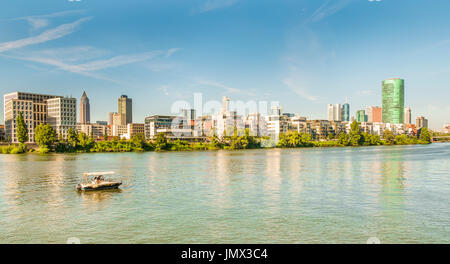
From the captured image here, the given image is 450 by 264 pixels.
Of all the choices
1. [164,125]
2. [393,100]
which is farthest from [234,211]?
[393,100]

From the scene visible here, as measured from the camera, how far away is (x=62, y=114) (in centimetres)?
10638

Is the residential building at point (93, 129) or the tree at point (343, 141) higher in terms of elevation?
the residential building at point (93, 129)

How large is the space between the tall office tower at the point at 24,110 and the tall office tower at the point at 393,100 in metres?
124

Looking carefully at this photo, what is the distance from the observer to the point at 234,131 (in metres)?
88.6

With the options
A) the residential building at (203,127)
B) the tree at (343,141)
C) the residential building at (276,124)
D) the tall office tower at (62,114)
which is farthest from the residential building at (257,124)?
the tall office tower at (62,114)

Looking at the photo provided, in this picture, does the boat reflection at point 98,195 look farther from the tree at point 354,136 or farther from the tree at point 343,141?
the tree at point 354,136

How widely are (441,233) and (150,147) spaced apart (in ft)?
249

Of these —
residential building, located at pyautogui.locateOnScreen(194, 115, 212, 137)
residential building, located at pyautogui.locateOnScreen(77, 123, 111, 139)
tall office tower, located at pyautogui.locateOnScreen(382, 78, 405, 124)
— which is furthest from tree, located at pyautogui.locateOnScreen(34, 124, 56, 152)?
tall office tower, located at pyautogui.locateOnScreen(382, 78, 405, 124)

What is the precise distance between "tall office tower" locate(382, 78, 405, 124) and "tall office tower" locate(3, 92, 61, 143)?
12380cm

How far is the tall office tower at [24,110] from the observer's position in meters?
97.0

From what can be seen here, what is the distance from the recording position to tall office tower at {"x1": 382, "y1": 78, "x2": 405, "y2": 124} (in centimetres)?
13050

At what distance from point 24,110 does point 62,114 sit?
10.3 meters
